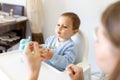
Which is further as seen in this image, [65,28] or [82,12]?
[82,12]

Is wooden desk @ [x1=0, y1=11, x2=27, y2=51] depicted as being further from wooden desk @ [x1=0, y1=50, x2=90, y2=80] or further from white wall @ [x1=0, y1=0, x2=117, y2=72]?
wooden desk @ [x1=0, y1=50, x2=90, y2=80]

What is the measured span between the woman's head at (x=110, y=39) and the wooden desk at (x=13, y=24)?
1577 millimetres

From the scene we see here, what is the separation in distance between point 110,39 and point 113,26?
36 millimetres

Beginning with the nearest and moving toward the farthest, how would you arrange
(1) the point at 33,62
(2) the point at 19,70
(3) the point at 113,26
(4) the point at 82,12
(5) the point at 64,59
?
1. (3) the point at 113,26
2. (1) the point at 33,62
3. (2) the point at 19,70
4. (5) the point at 64,59
5. (4) the point at 82,12

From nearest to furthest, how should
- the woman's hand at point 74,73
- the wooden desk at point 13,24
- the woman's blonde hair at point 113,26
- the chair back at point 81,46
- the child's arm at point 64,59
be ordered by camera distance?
the woman's blonde hair at point 113,26, the woman's hand at point 74,73, the child's arm at point 64,59, the chair back at point 81,46, the wooden desk at point 13,24

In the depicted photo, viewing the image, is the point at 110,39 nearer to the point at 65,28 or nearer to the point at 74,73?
the point at 74,73

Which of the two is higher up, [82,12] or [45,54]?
[82,12]

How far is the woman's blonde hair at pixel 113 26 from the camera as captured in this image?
0.52 m

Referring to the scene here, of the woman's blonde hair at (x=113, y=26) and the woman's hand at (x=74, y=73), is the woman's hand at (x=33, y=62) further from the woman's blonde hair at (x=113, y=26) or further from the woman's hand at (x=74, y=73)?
the woman's blonde hair at (x=113, y=26)

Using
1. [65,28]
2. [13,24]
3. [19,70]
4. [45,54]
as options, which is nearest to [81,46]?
[65,28]

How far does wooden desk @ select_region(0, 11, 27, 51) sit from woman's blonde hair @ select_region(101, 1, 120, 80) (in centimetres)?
160

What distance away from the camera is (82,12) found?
2.02 metres

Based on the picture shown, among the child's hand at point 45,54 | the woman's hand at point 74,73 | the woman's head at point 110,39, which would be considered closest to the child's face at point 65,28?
the child's hand at point 45,54

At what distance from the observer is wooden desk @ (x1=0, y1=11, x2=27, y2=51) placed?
203 cm
